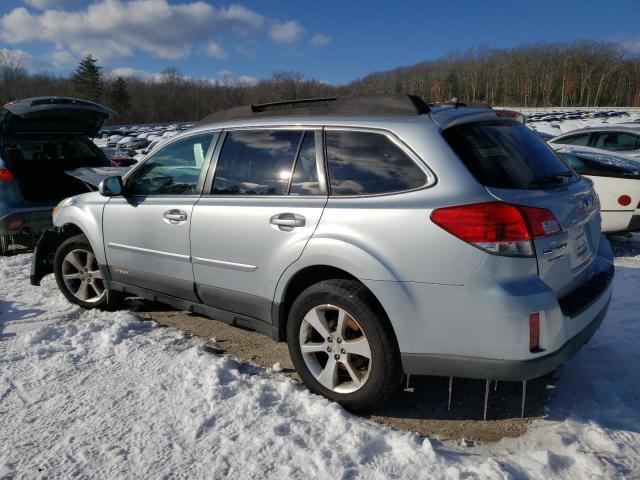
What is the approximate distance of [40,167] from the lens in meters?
7.48

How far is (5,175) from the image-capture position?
6383 millimetres

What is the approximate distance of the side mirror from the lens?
396cm

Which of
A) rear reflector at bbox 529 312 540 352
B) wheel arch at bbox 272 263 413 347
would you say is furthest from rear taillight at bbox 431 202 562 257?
wheel arch at bbox 272 263 413 347

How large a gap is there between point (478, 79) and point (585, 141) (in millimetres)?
117823

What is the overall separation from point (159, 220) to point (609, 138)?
31.3 feet

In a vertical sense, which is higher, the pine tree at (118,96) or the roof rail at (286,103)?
the pine tree at (118,96)

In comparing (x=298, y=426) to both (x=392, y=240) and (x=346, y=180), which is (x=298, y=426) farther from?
→ (x=346, y=180)

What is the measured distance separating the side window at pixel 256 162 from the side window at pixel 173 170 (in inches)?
10.1

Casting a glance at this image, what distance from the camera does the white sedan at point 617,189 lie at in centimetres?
629

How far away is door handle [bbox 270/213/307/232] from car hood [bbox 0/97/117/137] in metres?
4.77

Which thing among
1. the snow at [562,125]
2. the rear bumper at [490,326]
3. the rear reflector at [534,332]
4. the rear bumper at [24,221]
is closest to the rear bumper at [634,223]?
the rear bumper at [490,326]

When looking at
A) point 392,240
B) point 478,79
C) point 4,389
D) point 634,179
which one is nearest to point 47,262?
point 4,389

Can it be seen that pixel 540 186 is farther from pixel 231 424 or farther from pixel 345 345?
pixel 231 424

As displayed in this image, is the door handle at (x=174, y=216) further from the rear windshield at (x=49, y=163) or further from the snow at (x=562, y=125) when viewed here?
the snow at (x=562, y=125)
